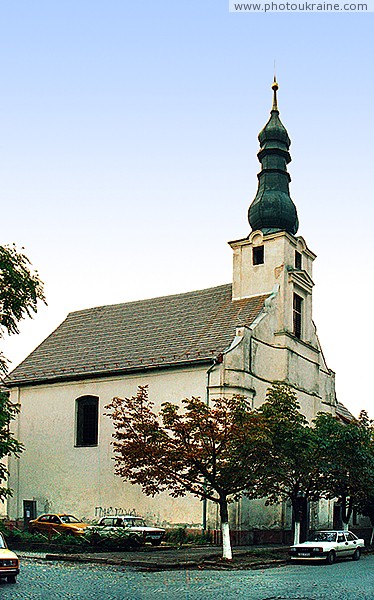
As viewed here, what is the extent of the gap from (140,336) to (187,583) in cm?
2178

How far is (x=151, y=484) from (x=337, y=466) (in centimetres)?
796

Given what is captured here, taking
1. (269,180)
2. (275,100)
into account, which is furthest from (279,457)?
(275,100)

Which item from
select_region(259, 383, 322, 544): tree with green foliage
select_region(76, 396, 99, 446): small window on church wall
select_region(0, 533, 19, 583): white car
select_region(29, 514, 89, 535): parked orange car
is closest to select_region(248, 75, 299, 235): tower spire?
select_region(259, 383, 322, 544): tree with green foliage

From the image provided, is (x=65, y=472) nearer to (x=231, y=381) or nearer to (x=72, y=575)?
(x=231, y=381)

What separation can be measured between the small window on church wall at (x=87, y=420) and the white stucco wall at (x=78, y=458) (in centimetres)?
30

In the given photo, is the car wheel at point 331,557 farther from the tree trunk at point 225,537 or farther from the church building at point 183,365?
the church building at point 183,365

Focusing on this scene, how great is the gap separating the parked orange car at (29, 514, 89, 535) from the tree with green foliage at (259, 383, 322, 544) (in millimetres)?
8055

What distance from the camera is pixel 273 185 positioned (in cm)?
4334

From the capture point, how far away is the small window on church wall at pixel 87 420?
40.0m

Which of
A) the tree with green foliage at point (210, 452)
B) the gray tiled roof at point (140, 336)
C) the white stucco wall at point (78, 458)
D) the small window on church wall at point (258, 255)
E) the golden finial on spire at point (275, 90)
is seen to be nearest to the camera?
the tree with green foliage at point (210, 452)

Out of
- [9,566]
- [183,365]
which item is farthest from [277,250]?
[9,566]

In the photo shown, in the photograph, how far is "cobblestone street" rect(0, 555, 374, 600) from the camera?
1830 cm

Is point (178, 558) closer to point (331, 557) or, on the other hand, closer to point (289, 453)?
point (331, 557)

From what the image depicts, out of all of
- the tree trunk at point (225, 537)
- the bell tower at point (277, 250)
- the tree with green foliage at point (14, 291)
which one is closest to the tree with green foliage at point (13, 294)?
the tree with green foliage at point (14, 291)
